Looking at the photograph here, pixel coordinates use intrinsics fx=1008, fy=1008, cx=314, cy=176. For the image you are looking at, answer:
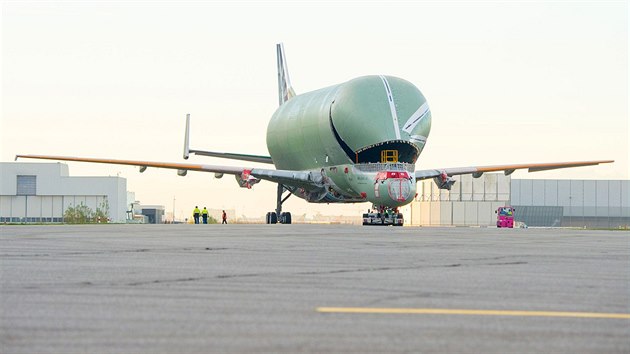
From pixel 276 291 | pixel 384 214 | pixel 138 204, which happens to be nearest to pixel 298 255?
pixel 276 291

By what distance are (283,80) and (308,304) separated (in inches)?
2131

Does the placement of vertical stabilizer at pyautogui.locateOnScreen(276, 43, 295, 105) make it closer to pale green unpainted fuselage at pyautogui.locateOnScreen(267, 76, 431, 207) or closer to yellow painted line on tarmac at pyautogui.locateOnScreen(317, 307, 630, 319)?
pale green unpainted fuselage at pyautogui.locateOnScreen(267, 76, 431, 207)

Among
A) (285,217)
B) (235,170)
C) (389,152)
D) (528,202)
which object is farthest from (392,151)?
(528,202)

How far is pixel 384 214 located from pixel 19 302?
33264mm

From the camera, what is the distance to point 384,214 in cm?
4025

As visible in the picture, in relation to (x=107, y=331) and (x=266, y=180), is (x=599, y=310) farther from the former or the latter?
(x=266, y=180)

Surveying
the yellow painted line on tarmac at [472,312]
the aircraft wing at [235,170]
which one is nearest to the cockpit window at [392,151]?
the aircraft wing at [235,170]

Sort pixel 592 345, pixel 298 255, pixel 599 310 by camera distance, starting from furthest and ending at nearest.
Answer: pixel 298 255 → pixel 599 310 → pixel 592 345

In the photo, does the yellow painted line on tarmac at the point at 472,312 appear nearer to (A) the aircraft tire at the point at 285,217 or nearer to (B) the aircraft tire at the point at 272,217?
(A) the aircraft tire at the point at 285,217

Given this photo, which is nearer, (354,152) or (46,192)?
(354,152)

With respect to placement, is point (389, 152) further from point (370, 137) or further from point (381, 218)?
point (381, 218)

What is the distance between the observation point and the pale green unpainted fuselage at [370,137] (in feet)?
130

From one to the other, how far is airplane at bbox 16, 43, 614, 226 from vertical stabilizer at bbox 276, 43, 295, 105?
23.0ft

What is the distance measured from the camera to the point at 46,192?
146 meters
